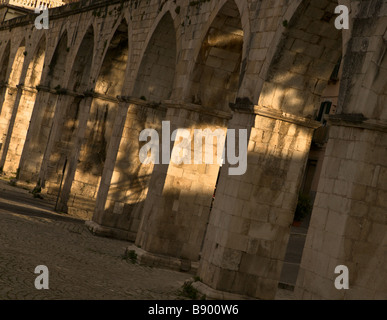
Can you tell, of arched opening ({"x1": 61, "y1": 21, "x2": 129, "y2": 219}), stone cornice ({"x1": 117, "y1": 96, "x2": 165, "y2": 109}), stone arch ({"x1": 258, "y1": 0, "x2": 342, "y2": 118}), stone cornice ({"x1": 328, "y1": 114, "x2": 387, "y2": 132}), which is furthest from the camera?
arched opening ({"x1": 61, "y1": 21, "x2": 129, "y2": 219})

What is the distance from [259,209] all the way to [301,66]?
2339 millimetres

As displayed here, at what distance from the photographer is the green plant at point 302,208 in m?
25.5

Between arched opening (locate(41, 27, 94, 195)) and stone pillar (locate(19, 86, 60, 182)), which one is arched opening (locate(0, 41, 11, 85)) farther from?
arched opening (locate(41, 27, 94, 195))

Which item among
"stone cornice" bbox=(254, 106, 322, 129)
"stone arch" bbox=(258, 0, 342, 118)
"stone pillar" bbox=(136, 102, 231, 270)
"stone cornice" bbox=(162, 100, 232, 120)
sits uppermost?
"stone arch" bbox=(258, 0, 342, 118)

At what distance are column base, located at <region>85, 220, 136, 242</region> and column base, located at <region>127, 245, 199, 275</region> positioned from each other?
2.89 metres

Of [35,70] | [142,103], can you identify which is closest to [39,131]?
[35,70]

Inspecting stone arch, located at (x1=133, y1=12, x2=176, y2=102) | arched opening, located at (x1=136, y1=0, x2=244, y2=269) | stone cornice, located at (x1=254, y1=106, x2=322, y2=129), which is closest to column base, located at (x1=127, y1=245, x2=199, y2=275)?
arched opening, located at (x1=136, y1=0, x2=244, y2=269)

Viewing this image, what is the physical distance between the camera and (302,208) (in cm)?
2547

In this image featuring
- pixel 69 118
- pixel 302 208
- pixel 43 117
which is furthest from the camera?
pixel 43 117

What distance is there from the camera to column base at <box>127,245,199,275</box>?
1418cm

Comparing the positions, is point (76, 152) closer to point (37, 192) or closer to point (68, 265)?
point (37, 192)

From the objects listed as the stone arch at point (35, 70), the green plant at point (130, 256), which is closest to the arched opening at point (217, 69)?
the green plant at point (130, 256)

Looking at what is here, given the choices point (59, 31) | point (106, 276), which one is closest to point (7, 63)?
point (59, 31)

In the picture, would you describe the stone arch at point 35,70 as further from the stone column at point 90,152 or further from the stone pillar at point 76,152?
the stone column at point 90,152
